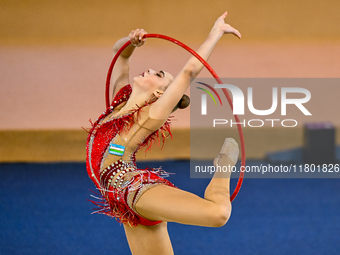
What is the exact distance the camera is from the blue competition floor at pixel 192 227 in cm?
282

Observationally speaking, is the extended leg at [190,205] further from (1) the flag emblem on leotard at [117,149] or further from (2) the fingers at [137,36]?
(2) the fingers at [137,36]

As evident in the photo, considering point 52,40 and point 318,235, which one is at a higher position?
point 52,40

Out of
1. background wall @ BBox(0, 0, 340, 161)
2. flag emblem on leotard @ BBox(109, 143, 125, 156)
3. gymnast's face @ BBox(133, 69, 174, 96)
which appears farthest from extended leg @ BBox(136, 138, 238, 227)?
background wall @ BBox(0, 0, 340, 161)

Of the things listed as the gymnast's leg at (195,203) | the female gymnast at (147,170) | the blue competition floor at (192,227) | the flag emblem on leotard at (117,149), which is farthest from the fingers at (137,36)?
the blue competition floor at (192,227)

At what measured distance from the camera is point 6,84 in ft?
17.6

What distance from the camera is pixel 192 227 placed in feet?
10.8

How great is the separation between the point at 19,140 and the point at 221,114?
2615mm

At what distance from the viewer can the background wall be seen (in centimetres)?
536

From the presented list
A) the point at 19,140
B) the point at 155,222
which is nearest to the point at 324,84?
the point at 19,140

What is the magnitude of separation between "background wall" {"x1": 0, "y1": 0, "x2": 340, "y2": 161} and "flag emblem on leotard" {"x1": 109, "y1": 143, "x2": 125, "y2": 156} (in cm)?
374

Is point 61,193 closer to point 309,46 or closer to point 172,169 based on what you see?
point 172,169

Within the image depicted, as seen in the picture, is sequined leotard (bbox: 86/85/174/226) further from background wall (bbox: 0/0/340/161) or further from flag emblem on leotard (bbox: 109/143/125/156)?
background wall (bbox: 0/0/340/161)

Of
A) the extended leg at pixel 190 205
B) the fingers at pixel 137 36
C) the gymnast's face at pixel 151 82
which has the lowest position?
the extended leg at pixel 190 205

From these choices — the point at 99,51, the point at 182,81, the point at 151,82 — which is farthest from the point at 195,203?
the point at 99,51
